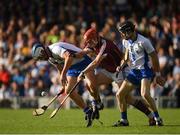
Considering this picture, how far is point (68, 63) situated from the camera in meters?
16.7

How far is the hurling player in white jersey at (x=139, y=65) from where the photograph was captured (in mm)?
16250

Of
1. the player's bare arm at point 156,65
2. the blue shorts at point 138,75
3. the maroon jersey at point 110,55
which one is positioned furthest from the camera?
the maroon jersey at point 110,55

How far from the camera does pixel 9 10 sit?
30.8 metres

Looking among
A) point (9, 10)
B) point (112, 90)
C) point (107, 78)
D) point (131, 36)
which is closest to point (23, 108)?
point (112, 90)

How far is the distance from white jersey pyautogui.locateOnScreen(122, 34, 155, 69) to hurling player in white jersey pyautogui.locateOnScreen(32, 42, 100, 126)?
3.89 feet

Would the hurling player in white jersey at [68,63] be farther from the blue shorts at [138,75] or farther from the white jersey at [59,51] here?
the blue shorts at [138,75]

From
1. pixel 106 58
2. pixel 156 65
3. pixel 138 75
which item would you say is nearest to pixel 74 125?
pixel 106 58

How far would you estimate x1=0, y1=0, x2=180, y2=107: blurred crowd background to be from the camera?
26625 mm

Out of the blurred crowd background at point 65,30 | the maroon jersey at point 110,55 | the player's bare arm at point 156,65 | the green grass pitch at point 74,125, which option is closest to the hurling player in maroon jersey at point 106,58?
the maroon jersey at point 110,55

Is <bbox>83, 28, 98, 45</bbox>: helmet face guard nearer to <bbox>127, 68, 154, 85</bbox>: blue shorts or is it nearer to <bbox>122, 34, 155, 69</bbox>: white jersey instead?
<bbox>122, 34, 155, 69</bbox>: white jersey

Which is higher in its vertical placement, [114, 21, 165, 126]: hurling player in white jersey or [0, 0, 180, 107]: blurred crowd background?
[0, 0, 180, 107]: blurred crowd background

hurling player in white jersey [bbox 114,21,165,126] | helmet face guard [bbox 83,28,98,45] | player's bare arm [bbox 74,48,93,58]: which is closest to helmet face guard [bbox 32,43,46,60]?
player's bare arm [bbox 74,48,93,58]

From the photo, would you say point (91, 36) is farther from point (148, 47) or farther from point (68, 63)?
point (148, 47)

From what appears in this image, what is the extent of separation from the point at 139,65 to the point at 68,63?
1409 mm
